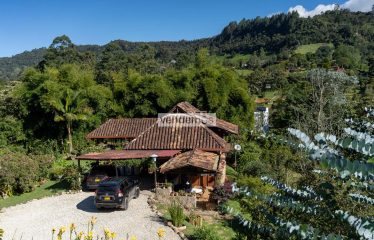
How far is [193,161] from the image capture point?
16.9 m

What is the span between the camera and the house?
17.3 meters

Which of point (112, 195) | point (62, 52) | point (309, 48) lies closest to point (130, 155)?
point (112, 195)

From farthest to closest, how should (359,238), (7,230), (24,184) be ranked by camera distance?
(24,184) → (7,230) → (359,238)

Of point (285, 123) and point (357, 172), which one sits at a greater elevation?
point (357, 172)

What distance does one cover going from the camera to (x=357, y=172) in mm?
2348

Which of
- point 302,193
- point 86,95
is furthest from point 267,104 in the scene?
point 302,193

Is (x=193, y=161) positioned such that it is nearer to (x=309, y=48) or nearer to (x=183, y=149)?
(x=183, y=149)

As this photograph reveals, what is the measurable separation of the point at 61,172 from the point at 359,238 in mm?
18630

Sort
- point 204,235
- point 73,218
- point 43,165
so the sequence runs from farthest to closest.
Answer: point 43,165
point 73,218
point 204,235

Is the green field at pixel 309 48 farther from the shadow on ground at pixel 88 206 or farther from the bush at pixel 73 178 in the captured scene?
the shadow on ground at pixel 88 206

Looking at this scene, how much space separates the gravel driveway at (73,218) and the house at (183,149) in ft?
6.75

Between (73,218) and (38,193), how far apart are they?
15.2ft

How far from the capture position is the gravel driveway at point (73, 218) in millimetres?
12287

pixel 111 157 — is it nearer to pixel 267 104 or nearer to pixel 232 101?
pixel 232 101
